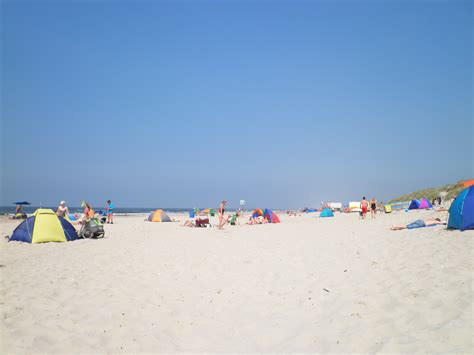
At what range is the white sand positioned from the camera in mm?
4059

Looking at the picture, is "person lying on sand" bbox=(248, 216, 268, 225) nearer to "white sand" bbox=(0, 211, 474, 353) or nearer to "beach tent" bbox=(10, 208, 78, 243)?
"beach tent" bbox=(10, 208, 78, 243)

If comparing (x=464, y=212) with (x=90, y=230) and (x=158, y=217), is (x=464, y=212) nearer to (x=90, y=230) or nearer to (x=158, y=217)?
(x=90, y=230)

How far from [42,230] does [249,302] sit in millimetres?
9900

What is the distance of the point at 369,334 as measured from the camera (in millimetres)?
4074

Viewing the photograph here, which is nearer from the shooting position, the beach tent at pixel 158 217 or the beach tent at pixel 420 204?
the beach tent at pixel 158 217

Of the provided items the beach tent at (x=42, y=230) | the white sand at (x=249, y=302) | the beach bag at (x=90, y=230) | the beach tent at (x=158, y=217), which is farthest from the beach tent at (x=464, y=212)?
the beach tent at (x=158, y=217)

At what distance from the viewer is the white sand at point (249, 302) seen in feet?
13.3

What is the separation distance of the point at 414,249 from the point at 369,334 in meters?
4.91

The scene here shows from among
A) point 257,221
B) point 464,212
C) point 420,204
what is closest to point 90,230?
point 257,221

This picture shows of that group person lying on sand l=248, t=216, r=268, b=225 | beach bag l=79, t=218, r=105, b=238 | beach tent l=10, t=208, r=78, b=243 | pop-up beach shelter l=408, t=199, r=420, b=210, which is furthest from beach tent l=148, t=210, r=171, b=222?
pop-up beach shelter l=408, t=199, r=420, b=210

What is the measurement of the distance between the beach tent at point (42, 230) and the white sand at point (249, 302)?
3228mm

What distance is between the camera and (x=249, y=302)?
5.57m

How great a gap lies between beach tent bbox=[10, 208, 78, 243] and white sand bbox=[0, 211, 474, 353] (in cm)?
323

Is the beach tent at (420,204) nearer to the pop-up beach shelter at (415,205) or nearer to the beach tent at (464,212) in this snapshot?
the pop-up beach shelter at (415,205)
